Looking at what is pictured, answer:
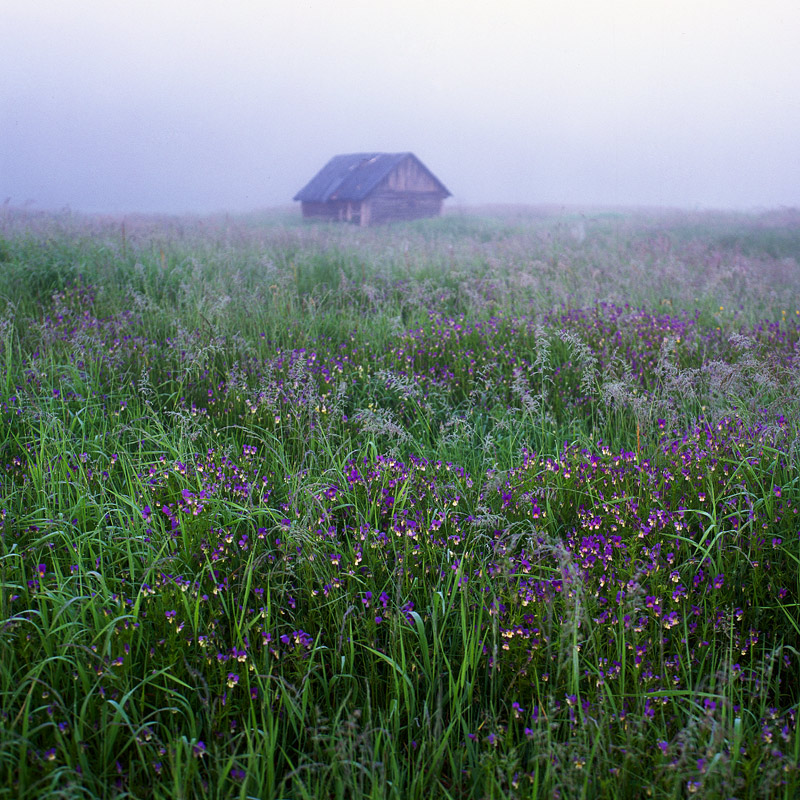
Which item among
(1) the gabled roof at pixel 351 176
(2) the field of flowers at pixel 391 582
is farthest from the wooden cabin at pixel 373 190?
(2) the field of flowers at pixel 391 582

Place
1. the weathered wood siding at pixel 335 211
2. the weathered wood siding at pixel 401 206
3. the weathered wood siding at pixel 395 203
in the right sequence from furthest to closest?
the weathered wood siding at pixel 401 206
the weathered wood siding at pixel 395 203
the weathered wood siding at pixel 335 211

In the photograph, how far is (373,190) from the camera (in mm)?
22438

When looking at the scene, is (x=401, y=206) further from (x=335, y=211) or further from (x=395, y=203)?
(x=335, y=211)

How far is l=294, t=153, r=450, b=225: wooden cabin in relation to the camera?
2244 cm

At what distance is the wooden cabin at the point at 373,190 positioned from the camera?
22438 millimetres

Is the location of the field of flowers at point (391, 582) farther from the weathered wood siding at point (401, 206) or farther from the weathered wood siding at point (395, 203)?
the weathered wood siding at point (401, 206)

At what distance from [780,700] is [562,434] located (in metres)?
2.01

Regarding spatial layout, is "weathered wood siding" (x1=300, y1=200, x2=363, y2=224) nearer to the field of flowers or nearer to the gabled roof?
the gabled roof

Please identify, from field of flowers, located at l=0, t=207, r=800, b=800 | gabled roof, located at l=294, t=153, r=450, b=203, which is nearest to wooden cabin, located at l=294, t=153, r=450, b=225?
gabled roof, located at l=294, t=153, r=450, b=203

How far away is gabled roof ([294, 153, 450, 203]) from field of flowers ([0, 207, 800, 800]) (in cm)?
1840

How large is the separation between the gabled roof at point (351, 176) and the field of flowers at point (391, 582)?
1840cm

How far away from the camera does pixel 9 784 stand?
5.28ft

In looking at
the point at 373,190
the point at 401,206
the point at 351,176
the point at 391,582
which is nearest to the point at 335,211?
the point at 351,176

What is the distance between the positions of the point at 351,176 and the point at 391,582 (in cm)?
2277
